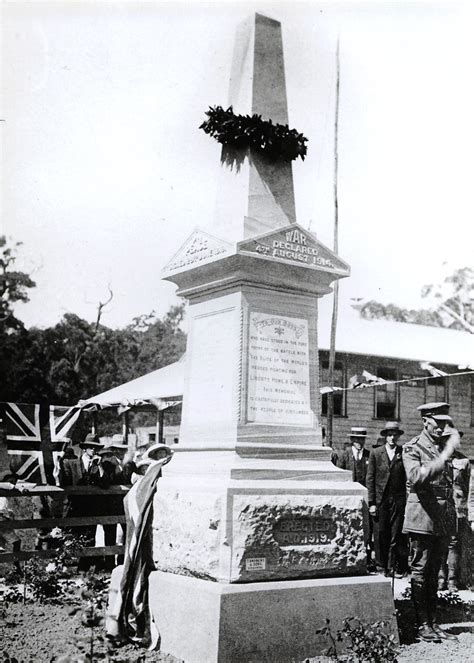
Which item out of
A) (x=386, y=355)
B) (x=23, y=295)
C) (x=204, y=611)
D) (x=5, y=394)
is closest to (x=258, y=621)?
(x=204, y=611)

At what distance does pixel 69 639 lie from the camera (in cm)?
589

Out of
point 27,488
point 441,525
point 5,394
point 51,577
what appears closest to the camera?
point 441,525

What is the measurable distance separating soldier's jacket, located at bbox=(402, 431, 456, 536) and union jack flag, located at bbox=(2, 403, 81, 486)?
400 centimetres

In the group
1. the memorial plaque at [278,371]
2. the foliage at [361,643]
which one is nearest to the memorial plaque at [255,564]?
the foliage at [361,643]

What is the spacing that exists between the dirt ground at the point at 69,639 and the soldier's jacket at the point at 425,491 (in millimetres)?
874

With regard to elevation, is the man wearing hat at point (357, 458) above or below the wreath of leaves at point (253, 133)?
below

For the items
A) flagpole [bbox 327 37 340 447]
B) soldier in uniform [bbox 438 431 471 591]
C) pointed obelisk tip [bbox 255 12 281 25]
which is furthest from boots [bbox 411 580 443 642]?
flagpole [bbox 327 37 340 447]

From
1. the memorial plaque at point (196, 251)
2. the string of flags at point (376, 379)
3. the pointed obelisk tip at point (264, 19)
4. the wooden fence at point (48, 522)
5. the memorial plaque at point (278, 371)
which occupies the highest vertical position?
the pointed obelisk tip at point (264, 19)

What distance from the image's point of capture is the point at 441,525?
672 centimetres

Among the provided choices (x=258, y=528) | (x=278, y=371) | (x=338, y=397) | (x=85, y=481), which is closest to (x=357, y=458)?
(x=85, y=481)

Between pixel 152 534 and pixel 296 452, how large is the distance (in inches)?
53.7

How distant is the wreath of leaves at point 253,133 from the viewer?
6.66m

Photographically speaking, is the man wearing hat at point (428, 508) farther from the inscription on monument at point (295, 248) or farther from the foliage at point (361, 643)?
the inscription on monument at point (295, 248)

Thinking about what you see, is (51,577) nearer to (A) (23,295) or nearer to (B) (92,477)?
(B) (92,477)
